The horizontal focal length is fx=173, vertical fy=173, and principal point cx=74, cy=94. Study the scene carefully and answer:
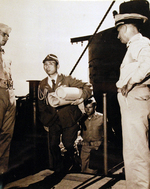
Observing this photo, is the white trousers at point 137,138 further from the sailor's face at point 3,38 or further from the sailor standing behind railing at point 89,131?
the sailor's face at point 3,38

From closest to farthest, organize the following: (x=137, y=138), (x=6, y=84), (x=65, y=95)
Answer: (x=137, y=138), (x=65, y=95), (x=6, y=84)

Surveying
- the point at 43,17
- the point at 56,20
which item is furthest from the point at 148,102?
the point at 43,17

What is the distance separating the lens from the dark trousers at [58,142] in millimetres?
2529

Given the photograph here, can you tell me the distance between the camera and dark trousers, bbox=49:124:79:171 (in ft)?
8.30

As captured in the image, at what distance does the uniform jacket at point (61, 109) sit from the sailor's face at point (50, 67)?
111mm

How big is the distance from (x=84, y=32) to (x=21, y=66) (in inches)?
41.9

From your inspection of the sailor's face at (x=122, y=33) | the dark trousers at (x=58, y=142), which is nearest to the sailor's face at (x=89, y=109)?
the dark trousers at (x=58, y=142)

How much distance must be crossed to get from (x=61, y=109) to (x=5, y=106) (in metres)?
0.83

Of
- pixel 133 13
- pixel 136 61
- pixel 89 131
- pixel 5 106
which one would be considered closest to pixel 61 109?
pixel 89 131

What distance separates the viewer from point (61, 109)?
2.57 meters

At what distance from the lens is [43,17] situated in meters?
2.62

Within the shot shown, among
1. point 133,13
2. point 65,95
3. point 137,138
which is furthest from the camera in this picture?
point 65,95

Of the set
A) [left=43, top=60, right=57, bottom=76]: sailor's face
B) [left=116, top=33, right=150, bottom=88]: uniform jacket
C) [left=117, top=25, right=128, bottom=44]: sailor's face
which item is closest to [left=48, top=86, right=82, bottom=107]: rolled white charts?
[left=43, top=60, right=57, bottom=76]: sailor's face

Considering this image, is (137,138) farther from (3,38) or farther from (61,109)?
(3,38)
